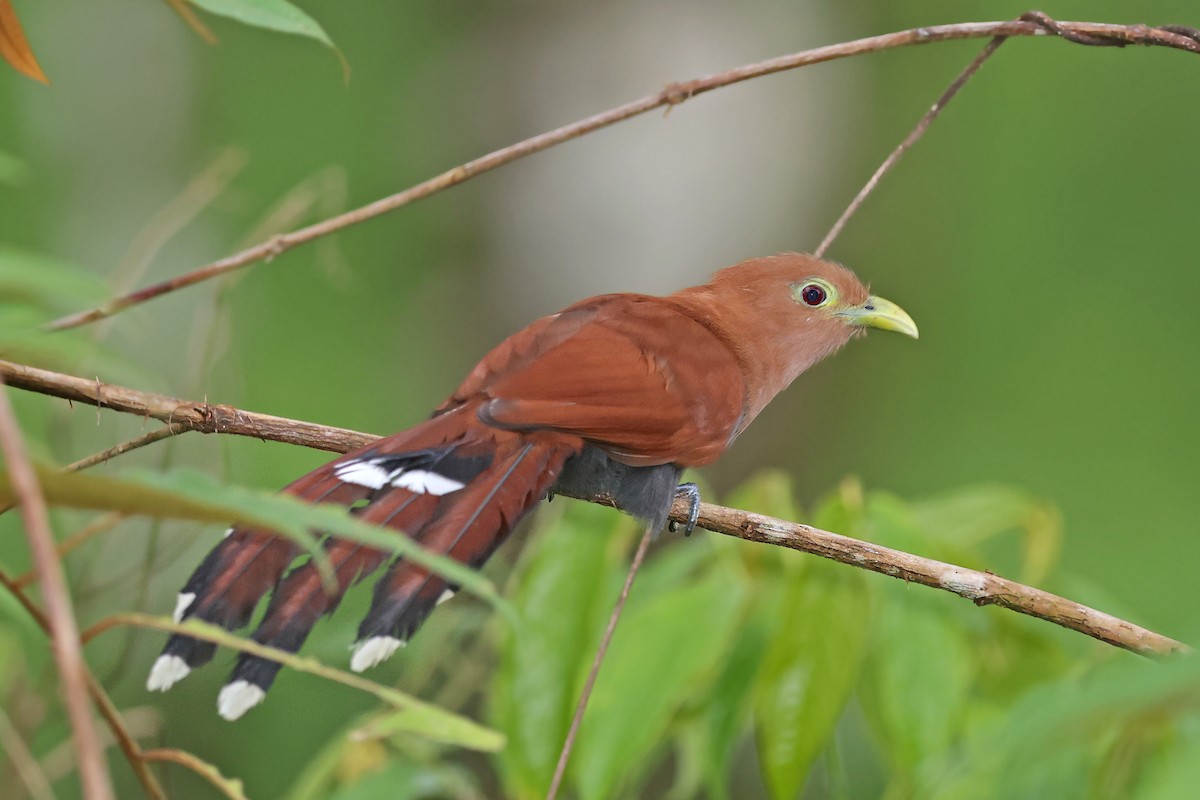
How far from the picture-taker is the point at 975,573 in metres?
1.35

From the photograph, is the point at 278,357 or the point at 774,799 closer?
the point at 774,799

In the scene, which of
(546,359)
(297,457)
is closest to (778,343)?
(546,359)

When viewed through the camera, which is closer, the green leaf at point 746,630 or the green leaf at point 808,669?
the green leaf at point 808,669

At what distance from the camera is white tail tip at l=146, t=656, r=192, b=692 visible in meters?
1.11

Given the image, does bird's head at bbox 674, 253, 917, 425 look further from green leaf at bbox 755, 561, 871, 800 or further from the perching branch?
the perching branch

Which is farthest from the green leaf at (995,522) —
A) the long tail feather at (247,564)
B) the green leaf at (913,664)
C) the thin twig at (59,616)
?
the thin twig at (59,616)

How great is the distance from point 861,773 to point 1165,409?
10.2ft

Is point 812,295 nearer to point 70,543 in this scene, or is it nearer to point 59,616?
point 70,543

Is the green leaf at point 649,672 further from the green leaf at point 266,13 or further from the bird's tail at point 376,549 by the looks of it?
the green leaf at point 266,13

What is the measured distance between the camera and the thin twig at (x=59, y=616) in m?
0.48

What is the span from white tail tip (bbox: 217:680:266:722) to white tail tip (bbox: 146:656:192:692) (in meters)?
0.04

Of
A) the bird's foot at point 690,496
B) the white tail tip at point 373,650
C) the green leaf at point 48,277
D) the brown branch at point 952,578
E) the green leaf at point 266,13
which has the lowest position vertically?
the white tail tip at point 373,650

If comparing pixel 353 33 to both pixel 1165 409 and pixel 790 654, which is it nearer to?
pixel 1165 409

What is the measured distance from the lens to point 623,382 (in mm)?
1721
